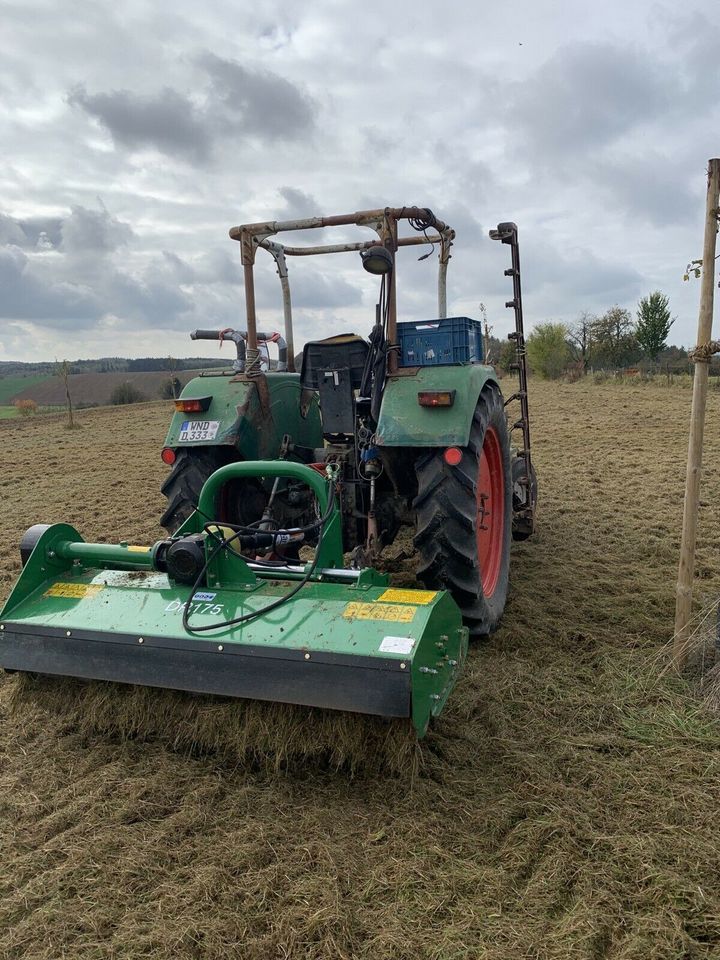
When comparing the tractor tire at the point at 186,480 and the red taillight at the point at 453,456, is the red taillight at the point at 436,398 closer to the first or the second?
the red taillight at the point at 453,456

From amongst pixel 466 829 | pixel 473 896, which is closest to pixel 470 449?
pixel 466 829

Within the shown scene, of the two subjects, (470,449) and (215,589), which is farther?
(470,449)

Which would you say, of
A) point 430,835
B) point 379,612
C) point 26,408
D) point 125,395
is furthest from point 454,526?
point 125,395

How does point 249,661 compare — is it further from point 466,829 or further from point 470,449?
point 470,449

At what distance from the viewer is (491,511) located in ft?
14.5

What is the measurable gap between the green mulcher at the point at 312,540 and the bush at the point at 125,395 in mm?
24070

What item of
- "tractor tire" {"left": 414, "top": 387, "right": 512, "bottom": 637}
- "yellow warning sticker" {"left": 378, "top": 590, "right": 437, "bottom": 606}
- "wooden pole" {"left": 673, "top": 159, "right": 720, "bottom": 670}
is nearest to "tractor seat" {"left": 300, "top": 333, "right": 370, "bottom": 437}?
"tractor tire" {"left": 414, "top": 387, "right": 512, "bottom": 637}

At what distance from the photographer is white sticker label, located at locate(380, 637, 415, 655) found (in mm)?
2250

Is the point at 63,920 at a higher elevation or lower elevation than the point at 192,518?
lower

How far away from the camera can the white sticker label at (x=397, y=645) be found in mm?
2250

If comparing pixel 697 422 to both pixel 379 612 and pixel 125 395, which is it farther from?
pixel 125 395

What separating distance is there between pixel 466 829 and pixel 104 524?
519cm

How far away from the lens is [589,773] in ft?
8.09

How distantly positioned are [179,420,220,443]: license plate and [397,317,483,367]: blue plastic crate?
1.05m
